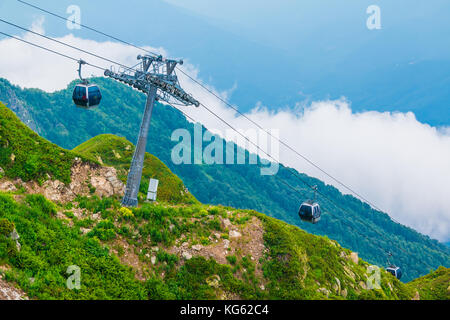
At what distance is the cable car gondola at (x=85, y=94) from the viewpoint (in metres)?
25.2

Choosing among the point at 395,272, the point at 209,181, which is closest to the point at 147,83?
the point at 395,272

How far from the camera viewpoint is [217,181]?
17875 cm

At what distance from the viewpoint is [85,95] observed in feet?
82.5

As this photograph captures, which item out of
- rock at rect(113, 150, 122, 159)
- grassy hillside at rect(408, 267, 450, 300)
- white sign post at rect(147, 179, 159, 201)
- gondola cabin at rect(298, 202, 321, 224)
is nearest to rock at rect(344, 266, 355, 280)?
gondola cabin at rect(298, 202, 321, 224)

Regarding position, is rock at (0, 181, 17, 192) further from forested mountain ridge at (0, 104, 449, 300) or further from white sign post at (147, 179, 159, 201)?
white sign post at (147, 179, 159, 201)

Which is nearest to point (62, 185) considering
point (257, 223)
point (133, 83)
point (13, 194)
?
point (13, 194)

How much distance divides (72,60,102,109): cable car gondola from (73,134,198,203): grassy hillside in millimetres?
17142

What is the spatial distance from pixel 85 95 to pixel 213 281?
13.6 meters

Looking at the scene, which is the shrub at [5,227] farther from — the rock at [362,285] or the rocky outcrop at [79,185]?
the rock at [362,285]

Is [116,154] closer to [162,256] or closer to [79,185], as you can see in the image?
[79,185]

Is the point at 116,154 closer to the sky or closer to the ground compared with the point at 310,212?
closer to the sky
